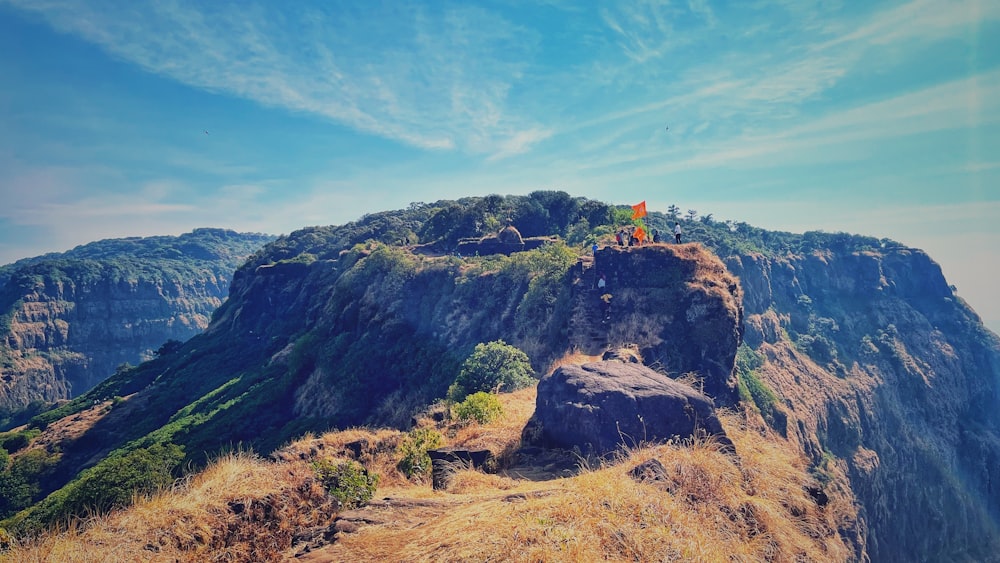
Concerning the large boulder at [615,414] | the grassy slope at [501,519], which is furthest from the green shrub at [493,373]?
the grassy slope at [501,519]

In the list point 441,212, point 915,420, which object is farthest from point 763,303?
point 441,212

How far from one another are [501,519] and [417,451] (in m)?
4.39

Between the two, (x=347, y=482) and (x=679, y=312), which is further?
(x=679, y=312)

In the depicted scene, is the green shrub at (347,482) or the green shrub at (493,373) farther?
the green shrub at (493,373)

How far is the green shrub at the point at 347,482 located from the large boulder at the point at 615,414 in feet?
10.8

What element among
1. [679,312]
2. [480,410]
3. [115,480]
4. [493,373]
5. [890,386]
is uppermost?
[679,312]

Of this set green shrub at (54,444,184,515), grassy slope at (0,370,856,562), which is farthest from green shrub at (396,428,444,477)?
green shrub at (54,444,184,515)

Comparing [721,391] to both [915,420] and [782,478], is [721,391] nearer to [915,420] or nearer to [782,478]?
[782,478]

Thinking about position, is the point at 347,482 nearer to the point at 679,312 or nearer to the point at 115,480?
the point at 679,312

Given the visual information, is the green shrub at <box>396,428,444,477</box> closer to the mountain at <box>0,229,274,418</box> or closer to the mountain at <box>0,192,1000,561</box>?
the mountain at <box>0,192,1000,561</box>

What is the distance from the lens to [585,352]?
67.9 ft

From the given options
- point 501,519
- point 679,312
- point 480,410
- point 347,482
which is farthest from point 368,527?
point 679,312

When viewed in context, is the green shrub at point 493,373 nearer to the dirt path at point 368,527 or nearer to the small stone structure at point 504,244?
the dirt path at point 368,527

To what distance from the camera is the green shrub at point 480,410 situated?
1109cm
